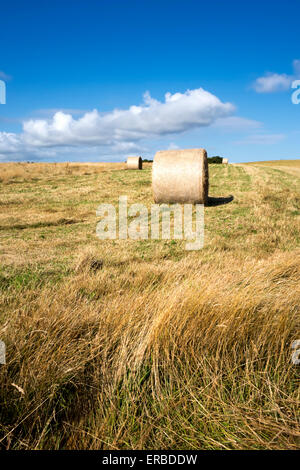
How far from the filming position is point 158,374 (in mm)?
2578

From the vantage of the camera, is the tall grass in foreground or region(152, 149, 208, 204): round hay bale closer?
the tall grass in foreground

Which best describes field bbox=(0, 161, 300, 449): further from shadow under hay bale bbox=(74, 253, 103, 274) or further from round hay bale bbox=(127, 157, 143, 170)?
round hay bale bbox=(127, 157, 143, 170)

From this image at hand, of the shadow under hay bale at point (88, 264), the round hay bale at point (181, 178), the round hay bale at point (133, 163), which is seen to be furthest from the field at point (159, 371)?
the round hay bale at point (133, 163)

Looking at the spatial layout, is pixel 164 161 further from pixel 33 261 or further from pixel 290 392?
pixel 290 392

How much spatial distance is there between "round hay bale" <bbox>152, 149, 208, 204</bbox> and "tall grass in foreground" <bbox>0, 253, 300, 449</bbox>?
1037 cm

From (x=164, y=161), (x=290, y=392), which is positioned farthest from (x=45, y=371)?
(x=164, y=161)

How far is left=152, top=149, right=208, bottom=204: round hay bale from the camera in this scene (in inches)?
530

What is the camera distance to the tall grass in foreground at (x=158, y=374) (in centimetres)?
218

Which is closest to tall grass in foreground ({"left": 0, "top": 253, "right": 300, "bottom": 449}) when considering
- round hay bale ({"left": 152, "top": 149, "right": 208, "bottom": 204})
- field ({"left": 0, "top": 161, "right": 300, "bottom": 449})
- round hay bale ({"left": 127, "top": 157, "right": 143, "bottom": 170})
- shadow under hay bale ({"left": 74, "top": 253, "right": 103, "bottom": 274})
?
field ({"left": 0, "top": 161, "right": 300, "bottom": 449})

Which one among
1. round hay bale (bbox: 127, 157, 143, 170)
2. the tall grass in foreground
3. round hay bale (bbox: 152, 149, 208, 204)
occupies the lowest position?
the tall grass in foreground

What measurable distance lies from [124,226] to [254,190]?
30.1 feet

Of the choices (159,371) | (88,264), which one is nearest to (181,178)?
(88,264)

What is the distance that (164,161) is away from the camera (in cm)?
1395

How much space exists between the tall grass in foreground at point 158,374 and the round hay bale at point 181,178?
10.4 meters
